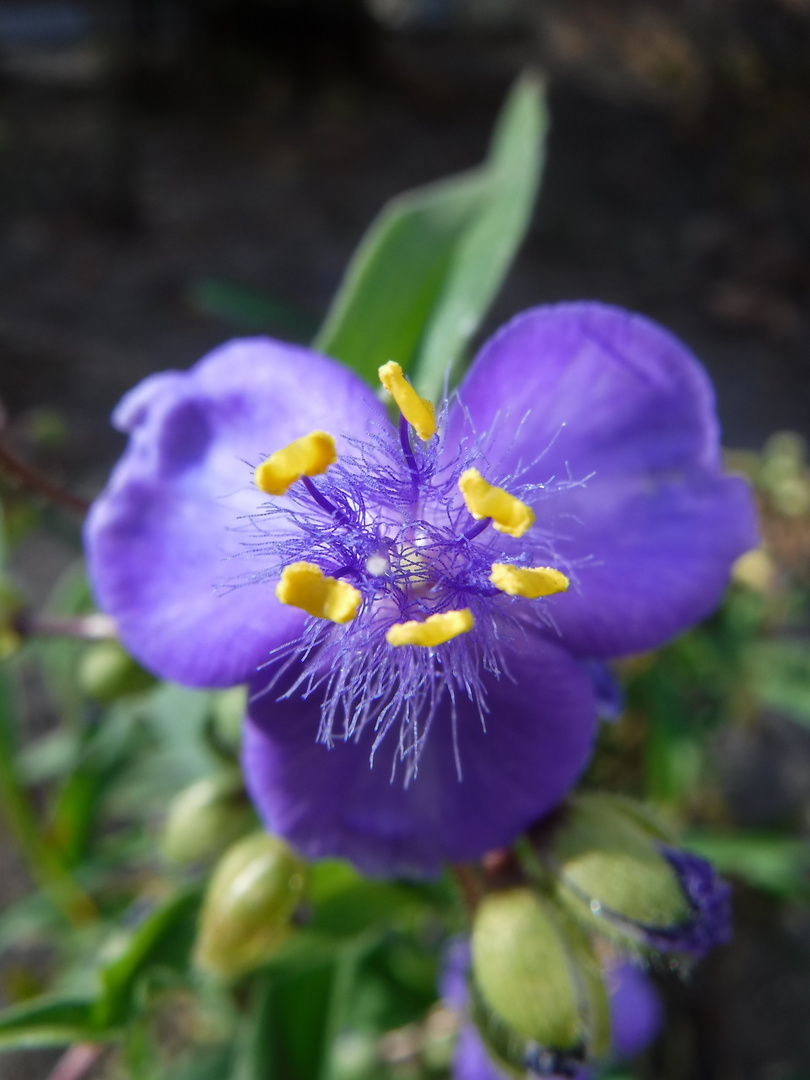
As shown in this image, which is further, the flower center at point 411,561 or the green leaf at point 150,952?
the green leaf at point 150,952

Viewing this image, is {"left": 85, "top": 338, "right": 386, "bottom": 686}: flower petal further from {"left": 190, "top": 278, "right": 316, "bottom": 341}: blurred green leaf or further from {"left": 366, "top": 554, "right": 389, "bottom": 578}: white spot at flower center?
{"left": 190, "top": 278, "right": 316, "bottom": 341}: blurred green leaf

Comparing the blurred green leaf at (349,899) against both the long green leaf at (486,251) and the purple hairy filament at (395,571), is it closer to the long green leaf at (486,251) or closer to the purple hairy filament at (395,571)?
the purple hairy filament at (395,571)

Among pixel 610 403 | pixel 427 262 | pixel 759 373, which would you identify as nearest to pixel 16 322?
pixel 759 373

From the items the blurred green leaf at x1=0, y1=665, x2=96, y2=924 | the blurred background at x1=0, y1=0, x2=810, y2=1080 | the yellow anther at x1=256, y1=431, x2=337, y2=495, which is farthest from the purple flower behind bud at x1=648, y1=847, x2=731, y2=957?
the blurred background at x1=0, y1=0, x2=810, y2=1080

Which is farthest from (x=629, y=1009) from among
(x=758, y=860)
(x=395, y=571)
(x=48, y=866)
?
(x=395, y=571)

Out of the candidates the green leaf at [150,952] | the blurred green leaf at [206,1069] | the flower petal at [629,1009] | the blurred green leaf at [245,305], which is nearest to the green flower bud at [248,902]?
the green leaf at [150,952]

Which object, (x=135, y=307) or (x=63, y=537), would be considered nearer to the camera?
(x=63, y=537)

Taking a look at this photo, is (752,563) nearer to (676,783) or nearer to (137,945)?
(676,783)
